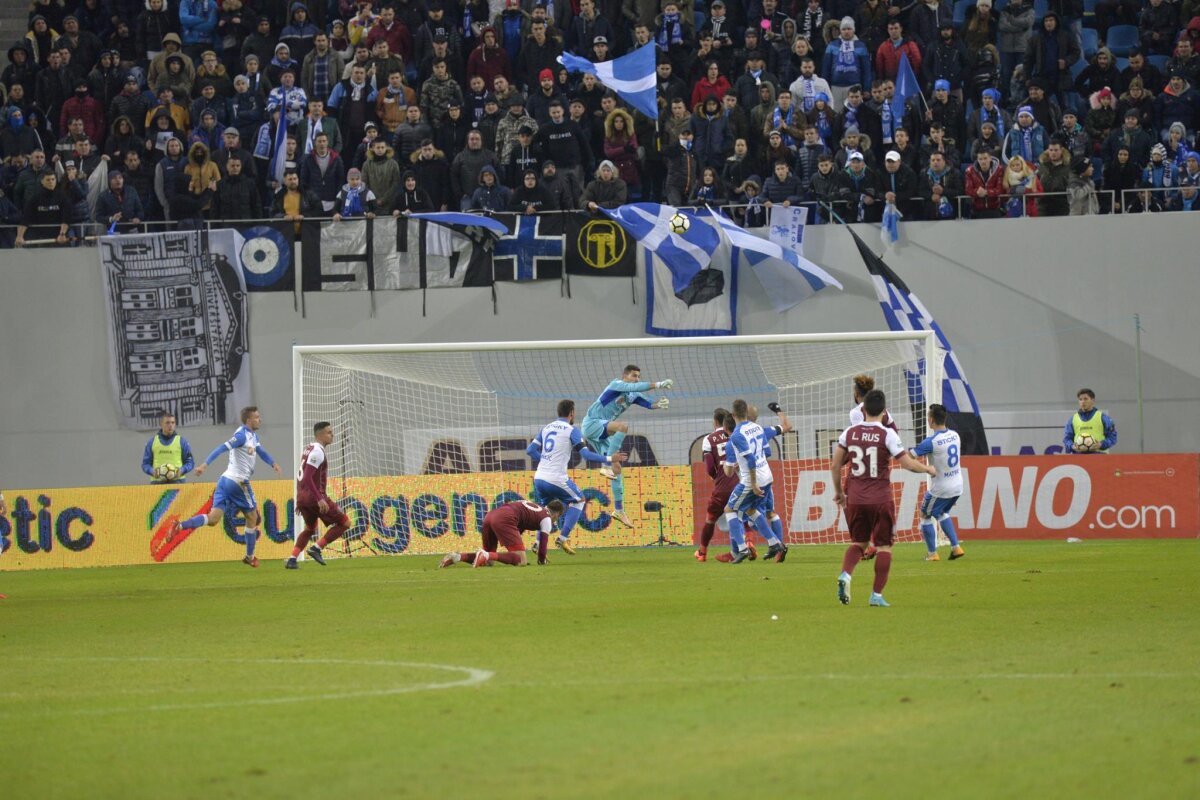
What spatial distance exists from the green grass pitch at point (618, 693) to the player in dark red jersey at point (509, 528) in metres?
2.68

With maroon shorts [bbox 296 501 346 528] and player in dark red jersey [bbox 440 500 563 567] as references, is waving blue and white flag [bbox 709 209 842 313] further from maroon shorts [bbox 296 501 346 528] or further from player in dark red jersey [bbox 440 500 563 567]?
maroon shorts [bbox 296 501 346 528]

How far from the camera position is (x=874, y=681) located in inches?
333

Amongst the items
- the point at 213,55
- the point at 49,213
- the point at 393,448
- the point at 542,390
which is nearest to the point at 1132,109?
the point at 542,390

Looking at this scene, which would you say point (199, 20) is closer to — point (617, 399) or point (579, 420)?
point (579, 420)

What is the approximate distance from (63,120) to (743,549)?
15.1m

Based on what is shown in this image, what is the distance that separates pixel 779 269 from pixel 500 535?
9781 mm

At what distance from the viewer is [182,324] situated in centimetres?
2669

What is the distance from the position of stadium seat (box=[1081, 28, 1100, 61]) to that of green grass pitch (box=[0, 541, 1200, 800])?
1489 centimetres

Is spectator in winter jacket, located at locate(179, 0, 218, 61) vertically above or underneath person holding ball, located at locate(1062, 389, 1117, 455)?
above

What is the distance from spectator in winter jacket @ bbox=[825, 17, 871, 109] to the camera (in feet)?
85.8

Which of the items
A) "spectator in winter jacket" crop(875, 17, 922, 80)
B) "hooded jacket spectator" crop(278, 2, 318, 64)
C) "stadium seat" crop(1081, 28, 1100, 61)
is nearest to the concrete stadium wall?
"spectator in winter jacket" crop(875, 17, 922, 80)

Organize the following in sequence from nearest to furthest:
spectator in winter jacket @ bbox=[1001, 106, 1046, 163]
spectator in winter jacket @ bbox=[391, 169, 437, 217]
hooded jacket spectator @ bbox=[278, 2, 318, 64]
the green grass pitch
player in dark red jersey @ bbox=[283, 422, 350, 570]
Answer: the green grass pitch → player in dark red jersey @ bbox=[283, 422, 350, 570] → spectator in winter jacket @ bbox=[1001, 106, 1046, 163] → spectator in winter jacket @ bbox=[391, 169, 437, 217] → hooded jacket spectator @ bbox=[278, 2, 318, 64]

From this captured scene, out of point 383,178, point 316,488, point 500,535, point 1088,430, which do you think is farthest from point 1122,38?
point 316,488

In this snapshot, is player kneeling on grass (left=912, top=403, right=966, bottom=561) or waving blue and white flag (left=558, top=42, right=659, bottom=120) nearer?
player kneeling on grass (left=912, top=403, right=966, bottom=561)
